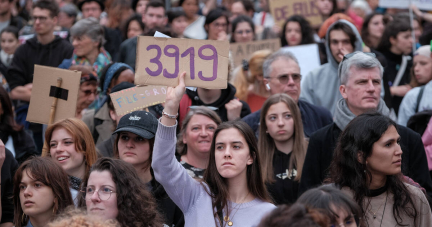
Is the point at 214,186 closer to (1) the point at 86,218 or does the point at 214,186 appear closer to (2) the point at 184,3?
(1) the point at 86,218

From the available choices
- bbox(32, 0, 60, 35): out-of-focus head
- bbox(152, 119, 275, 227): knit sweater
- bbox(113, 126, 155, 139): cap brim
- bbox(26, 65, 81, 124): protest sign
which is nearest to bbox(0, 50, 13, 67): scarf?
bbox(32, 0, 60, 35): out-of-focus head

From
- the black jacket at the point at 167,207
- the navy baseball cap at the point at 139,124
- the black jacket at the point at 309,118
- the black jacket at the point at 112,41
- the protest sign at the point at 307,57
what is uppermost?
the black jacket at the point at 112,41

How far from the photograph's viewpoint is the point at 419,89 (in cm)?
707

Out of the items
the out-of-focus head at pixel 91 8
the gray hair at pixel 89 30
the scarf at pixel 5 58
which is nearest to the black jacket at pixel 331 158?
the gray hair at pixel 89 30

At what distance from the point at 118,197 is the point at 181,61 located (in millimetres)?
1083

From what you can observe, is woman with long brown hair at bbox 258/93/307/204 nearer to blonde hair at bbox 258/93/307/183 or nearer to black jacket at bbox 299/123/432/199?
blonde hair at bbox 258/93/307/183

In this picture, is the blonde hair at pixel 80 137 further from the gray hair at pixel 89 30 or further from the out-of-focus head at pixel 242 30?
the out-of-focus head at pixel 242 30

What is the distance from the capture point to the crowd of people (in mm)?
4219

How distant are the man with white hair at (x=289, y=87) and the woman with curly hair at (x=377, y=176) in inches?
72.9

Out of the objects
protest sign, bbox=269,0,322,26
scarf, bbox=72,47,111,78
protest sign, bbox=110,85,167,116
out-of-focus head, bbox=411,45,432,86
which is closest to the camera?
protest sign, bbox=110,85,167,116

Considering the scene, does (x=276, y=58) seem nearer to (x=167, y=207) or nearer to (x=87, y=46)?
(x=167, y=207)

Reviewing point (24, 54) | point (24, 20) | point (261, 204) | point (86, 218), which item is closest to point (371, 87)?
point (261, 204)

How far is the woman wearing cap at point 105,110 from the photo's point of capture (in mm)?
6641

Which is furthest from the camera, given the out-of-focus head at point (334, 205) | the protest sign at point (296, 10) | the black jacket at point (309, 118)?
the protest sign at point (296, 10)
